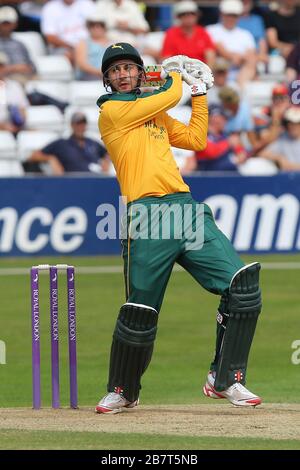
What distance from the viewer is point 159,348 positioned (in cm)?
1100

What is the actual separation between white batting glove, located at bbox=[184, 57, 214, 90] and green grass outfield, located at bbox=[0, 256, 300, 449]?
5.56 ft

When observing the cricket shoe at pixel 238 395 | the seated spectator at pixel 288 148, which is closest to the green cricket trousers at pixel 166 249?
the cricket shoe at pixel 238 395

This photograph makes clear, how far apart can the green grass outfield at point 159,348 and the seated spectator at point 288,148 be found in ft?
4.89

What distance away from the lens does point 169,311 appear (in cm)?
1266

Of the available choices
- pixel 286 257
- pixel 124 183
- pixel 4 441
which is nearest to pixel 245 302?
pixel 124 183

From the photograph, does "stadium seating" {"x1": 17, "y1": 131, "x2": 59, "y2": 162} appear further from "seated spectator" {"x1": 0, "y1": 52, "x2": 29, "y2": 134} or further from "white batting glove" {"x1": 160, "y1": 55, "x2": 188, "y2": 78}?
"white batting glove" {"x1": 160, "y1": 55, "x2": 188, "y2": 78}

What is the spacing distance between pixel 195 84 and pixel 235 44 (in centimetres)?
1085

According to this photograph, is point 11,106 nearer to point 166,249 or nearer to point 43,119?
point 43,119

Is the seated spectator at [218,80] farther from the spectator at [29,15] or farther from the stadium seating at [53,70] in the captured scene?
the spectator at [29,15]

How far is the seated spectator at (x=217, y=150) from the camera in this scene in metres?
16.0

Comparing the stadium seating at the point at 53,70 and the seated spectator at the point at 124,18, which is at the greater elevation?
the seated spectator at the point at 124,18

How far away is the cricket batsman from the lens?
23.4 ft

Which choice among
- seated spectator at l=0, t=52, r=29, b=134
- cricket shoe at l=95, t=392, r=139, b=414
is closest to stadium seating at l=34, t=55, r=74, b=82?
seated spectator at l=0, t=52, r=29, b=134

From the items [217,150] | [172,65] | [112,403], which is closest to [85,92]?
[217,150]
